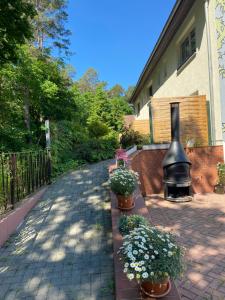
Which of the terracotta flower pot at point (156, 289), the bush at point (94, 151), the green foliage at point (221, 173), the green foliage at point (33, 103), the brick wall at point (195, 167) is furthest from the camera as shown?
the bush at point (94, 151)

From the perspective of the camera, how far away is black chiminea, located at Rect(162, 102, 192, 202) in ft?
24.5

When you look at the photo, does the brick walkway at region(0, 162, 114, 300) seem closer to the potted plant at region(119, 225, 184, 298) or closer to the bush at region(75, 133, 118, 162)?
the potted plant at region(119, 225, 184, 298)

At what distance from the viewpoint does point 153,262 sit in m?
2.42

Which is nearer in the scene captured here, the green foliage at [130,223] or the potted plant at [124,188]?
the green foliage at [130,223]

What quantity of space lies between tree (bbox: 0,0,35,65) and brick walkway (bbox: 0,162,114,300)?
3.63 m

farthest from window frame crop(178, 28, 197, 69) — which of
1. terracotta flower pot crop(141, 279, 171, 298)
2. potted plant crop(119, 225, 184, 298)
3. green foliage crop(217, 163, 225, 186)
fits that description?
terracotta flower pot crop(141, 279, 171, 298)

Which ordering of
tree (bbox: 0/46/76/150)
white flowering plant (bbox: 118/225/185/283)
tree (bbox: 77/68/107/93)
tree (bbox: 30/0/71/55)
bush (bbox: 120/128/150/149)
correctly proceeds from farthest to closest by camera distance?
tree (bbox: 77/68/107/93)
tree (bbox: 30/0/71/55)
bush (bbox: 120/128/150/149)
tree (bbox: 0/46/76/150)
white flowering plant (bbox: 118/225/185/283)

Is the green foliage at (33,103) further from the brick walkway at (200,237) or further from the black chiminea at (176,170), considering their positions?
the brick walkway at (200,237)

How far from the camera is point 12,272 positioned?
3.90 meters

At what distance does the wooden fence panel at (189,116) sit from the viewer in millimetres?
8688

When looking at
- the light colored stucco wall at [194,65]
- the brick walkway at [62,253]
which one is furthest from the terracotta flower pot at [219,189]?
the brick walkway at [62,253]

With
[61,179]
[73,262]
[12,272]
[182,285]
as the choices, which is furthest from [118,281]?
[61,179]

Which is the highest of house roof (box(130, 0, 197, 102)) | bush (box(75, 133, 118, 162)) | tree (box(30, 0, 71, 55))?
tree (box(30, 0, 71, 55))

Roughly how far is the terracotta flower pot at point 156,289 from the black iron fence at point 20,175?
3.58 metres
